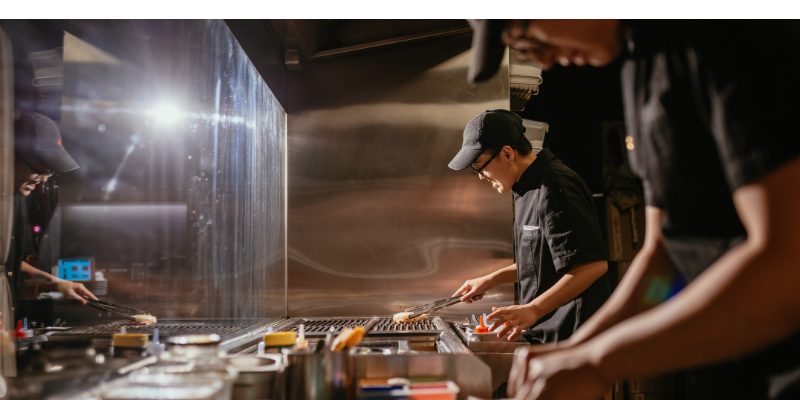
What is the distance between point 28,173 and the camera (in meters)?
1.15

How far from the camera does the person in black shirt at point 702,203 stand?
66 cm

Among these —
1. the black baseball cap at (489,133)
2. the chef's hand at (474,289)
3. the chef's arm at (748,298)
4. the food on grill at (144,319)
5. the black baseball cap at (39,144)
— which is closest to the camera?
the chef's arm at (748,298)

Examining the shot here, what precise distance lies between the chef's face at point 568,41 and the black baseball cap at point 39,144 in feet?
3.23

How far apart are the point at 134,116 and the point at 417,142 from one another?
1409 millimetres

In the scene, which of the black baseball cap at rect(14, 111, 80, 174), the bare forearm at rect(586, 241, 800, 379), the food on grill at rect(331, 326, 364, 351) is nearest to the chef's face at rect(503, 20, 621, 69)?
the bare forearm at rect(586, 241, 800, 379)

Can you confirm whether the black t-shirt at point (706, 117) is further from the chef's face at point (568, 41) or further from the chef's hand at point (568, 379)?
the chef's hand at point (568, 379)

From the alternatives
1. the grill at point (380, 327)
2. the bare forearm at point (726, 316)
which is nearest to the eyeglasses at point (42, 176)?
the grill at point (380, 327)

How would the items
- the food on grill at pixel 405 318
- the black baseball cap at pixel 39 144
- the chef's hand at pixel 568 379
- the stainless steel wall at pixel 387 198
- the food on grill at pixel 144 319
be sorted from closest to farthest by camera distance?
1. the chef's hand at pixel 568 379
2. the black baseball cap at pixel 39 144
3. the food on grill at pixel 144 319
4. the food on grill at pixel 405 318
5. the stainless steel wall at pixel 387 198

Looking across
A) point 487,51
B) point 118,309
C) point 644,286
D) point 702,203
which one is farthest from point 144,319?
point 702,203

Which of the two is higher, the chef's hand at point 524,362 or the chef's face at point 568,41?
the chef's face at point 568,41

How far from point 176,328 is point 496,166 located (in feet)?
3.92

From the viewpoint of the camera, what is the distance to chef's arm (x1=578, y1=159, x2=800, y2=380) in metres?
0.65

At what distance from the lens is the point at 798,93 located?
2.32 feet

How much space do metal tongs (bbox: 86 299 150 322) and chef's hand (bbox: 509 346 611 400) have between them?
3.42ft
